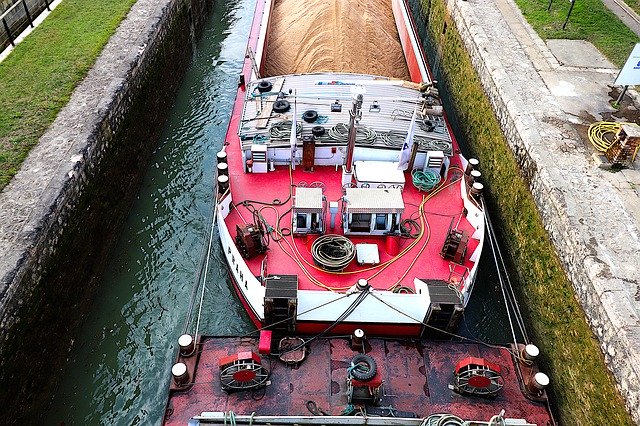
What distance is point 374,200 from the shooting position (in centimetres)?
1052

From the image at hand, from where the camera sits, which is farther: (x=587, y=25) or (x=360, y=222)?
(x=587, y=25)

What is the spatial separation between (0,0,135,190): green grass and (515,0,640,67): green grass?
16695 millimetres

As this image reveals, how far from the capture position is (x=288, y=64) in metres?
17.4

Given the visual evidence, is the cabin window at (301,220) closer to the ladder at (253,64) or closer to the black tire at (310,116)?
the black tire at (310,116)

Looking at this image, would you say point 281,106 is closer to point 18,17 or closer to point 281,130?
point 281,130

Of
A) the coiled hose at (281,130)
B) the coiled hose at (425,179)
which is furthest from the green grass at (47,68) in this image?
the coiled hose at (425,179)

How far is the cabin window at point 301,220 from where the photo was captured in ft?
34.7

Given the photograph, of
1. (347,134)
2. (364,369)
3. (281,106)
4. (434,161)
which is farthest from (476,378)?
(281,106)

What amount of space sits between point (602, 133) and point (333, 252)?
28.3 feet

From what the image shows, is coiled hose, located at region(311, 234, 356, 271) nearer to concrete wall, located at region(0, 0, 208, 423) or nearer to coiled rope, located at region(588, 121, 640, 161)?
concrete wall, located at region(0, 0, 208, 423)

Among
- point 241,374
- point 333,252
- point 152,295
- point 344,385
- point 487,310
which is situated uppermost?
point 333,252

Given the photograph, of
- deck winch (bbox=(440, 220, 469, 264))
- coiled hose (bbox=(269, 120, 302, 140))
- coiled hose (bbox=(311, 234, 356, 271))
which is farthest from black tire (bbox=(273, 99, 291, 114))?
deck winch (bbox=(440, 220, 469, 264))

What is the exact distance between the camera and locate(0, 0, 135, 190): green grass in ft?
41.2

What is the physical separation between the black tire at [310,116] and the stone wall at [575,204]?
18.3 ft
